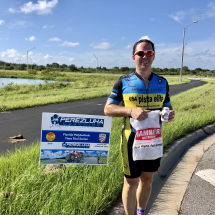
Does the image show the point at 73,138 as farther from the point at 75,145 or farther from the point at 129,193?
the point at 129,193

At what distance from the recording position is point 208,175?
3.70 meters

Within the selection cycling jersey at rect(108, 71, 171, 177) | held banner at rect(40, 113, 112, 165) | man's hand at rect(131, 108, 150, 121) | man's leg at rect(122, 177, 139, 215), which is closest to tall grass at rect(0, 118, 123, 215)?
held banner at rect(40, 113, 112, 165)

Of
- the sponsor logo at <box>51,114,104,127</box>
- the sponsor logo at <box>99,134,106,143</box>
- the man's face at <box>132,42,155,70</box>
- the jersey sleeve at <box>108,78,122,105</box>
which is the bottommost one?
the sponsor logo at <box>99,134,106,143</box>

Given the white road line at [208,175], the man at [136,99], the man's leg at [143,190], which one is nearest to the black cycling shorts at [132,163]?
the man at [136,99]

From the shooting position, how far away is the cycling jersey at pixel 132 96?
2102mm

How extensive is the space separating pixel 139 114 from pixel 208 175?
2517 millimetres

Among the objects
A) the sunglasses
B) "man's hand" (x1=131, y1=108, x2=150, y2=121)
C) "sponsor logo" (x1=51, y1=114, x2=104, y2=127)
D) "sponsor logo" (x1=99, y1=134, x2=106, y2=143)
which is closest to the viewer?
"man's hand" (x1=131, y1=108, x2=150, y2=121)

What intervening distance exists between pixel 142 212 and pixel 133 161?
69cm

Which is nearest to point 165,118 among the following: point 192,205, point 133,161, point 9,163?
point 133,161

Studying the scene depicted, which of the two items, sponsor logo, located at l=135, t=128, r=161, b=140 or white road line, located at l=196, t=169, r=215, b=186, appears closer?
sponsor logo, located at l=135, t=128, r=161, b=140

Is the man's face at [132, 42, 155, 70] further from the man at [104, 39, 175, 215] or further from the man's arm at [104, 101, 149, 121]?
the man's arm at [104, 101, 149, 121]

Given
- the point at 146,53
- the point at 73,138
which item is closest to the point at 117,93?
the point at 146,53

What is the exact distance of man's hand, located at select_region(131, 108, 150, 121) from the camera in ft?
6.45

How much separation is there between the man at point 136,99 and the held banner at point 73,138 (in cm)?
27
